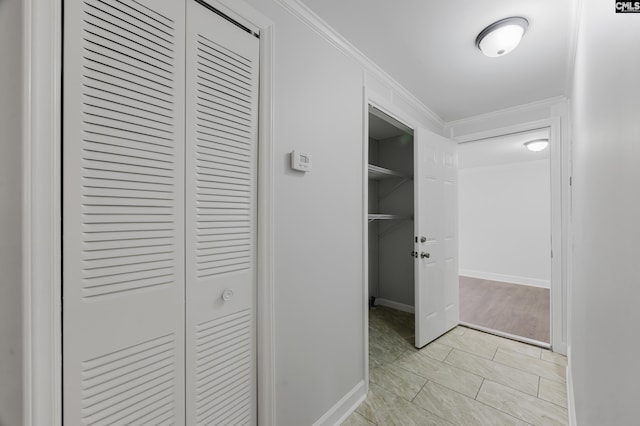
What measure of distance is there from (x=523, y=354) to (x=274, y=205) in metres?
2.77

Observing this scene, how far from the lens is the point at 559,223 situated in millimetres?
2480

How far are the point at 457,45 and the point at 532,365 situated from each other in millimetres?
2667

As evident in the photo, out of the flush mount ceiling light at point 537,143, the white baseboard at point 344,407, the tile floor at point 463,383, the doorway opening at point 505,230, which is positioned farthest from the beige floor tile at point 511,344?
the flush mount ceiling light at point 537,143

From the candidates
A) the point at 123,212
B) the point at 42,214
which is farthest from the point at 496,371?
the point at 42,214

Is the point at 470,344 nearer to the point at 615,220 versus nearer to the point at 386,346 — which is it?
the point at 386,346

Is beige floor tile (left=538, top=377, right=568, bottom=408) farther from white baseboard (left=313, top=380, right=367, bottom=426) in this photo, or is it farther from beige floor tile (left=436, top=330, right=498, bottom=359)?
white baseboard (left=313, top=380, right=367, bottom=426)

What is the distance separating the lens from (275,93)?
4.31 feet

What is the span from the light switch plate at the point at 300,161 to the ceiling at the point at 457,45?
0.83 metres

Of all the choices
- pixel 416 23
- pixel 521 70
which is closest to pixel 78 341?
pixel 416 23

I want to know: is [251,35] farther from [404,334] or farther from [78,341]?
[404,334]

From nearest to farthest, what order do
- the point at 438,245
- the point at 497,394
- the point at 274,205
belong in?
the point at 274,205, the point at 497,394, the point at 438,245

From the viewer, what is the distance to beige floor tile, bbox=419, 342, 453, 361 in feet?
7.84

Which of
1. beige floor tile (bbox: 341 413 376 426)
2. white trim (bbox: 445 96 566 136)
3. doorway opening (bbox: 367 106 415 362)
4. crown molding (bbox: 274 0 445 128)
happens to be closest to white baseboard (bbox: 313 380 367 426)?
beige floor tile (bbox: 341 413 376 426)

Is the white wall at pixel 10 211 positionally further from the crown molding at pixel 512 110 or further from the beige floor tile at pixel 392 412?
the crown molding at pixel 512 110
